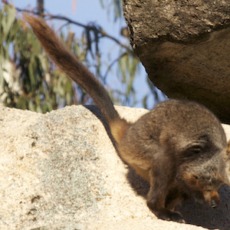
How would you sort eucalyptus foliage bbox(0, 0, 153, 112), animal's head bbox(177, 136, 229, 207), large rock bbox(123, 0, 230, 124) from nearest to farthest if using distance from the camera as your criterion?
1. animal's head bbox(177, 136, 229, 207)
2. large rock bbox(123, 0, 230, 124)
3. eucalyptus foliage bbox(0, 0, 153, 112)

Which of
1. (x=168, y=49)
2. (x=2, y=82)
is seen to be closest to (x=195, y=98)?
(x=168, y=49)

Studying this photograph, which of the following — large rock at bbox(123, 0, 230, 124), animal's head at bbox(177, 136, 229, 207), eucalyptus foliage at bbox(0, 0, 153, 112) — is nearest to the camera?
animal's head at bbox(177, 136, 229, 207)

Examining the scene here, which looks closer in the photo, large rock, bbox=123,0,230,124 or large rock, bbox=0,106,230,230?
large rock, bbox=0,106,230,230

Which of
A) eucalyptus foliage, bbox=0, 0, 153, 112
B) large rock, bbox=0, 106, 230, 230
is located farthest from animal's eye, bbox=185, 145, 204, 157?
eucalyptus foliage, bbox=0, 0, 153, 112

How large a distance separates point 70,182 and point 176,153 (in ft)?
2.45

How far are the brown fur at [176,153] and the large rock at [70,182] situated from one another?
0.17 meters

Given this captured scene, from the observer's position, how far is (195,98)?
6.96 metres

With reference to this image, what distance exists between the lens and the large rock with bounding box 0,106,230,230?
5734mm

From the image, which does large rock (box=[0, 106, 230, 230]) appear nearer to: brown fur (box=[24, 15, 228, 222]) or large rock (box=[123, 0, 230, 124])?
brown fur (box=[24, 15, 228, 222])

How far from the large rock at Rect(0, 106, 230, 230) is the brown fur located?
0.17 metres

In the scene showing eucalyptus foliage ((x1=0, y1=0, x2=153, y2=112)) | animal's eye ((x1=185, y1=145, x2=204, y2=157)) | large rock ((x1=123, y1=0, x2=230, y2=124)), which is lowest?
eucalyptus foliage ((x1=0, y1=0, x2=153, y2=112))

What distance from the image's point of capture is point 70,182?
602cm

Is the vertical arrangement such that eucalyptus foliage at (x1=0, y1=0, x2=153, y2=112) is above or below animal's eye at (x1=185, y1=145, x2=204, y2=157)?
below

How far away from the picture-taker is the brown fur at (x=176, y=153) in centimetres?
571
